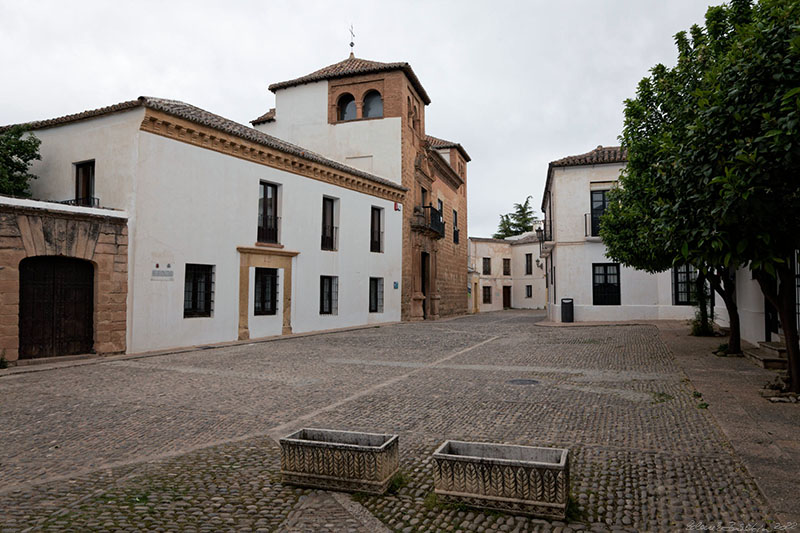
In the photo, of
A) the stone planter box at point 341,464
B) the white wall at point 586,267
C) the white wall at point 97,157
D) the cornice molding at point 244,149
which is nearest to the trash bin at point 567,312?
the white wall at point 586,267

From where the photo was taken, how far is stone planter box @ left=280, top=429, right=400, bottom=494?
3.64m

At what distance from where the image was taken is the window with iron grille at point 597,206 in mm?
21891

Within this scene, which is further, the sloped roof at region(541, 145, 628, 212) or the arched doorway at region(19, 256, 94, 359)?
the sloped roof at region(541, 145, 628, 212)

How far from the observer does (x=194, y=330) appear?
43.9ft

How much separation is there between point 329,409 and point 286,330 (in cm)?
1039

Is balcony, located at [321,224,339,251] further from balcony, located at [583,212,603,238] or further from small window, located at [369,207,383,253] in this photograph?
balcony, located at [583,212,603,238]

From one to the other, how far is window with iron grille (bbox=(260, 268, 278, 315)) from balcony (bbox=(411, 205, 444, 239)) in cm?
881

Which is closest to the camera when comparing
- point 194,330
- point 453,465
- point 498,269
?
point 453,465

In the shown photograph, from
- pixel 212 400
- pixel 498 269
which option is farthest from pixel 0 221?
pixel 498 269

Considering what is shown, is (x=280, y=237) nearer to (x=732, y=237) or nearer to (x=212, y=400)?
(x=212, y=400)

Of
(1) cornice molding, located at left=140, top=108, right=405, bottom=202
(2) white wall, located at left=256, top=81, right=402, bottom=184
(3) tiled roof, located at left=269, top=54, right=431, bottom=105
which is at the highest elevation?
(3) tiled roof, located at left=269, top=54, right=431, bottom=105

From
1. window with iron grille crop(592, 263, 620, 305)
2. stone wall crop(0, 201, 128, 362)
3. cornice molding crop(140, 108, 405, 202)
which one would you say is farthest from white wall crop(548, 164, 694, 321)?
stone wall crop(0, 201, 128, 362)

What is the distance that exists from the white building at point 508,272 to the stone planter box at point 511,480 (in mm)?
38838

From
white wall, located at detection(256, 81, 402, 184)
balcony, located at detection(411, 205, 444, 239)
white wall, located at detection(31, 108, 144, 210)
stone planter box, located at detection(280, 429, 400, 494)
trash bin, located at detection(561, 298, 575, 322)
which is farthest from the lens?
balcony, located at detection(411, 205, 444, 239)
